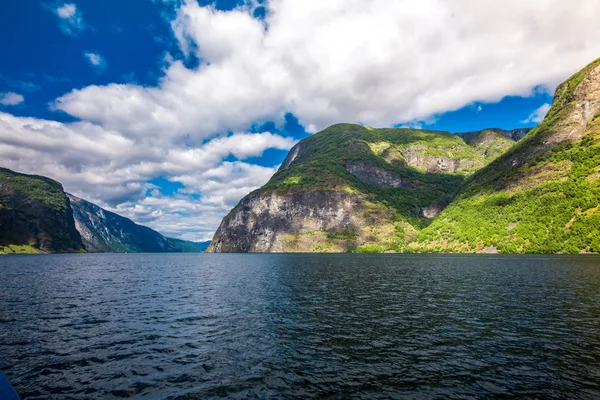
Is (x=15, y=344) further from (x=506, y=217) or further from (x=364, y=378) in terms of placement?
(x=506, y=217)

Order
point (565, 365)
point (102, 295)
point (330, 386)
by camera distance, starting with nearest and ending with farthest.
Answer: point (330, 386)
point (565, 365)
point (102, 295)

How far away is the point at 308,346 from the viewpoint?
2392cm

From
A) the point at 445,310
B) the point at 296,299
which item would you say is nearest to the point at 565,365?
the point at 445,310

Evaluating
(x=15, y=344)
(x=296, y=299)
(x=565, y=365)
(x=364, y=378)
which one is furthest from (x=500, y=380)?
(x=15, y=344)

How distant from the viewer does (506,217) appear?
19900 cm

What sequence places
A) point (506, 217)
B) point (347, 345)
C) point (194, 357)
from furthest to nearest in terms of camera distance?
point (506, 217) < point (347, 345) < point (194, 357)

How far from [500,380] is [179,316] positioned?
30.8 meters

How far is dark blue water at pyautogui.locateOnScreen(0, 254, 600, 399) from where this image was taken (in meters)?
16.9

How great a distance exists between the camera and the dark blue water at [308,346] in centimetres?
1686

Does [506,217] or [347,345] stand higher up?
[506,217]

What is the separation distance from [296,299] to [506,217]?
20668cm

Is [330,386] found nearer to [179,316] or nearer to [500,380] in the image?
[500,380]

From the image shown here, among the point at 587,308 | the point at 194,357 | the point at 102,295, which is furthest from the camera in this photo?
the point at 102,295

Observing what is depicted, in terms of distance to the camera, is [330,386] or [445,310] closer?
[330,386]
